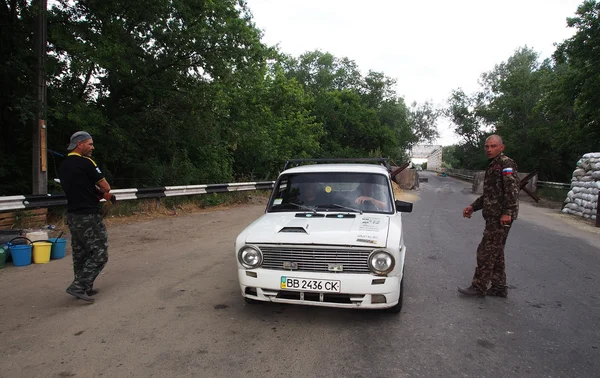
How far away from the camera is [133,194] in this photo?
11109 millimetres

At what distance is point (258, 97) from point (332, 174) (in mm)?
13468

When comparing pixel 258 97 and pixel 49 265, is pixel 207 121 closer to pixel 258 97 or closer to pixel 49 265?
pixel 258 97

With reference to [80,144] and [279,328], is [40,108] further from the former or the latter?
[279,328]

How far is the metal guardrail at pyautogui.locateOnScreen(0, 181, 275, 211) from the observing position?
7918 mm

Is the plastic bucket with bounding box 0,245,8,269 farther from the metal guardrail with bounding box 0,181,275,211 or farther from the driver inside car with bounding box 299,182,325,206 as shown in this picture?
the driver inside car with bounding box 299,182,325,206

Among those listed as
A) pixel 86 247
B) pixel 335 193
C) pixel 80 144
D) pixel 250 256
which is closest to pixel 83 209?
pixel 86 247

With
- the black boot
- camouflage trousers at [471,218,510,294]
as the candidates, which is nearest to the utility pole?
the black boot

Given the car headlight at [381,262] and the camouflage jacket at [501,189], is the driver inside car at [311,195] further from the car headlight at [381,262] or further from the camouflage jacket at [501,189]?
the camouflage jacket at [501,189]

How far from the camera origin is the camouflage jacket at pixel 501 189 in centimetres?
473

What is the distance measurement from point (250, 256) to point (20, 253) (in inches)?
177

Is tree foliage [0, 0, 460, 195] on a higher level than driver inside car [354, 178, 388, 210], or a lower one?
higher

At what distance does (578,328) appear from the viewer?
13.1 feet

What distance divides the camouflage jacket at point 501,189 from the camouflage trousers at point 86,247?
483cm

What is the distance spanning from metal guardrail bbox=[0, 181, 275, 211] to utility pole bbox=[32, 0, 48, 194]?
596 millimetres
